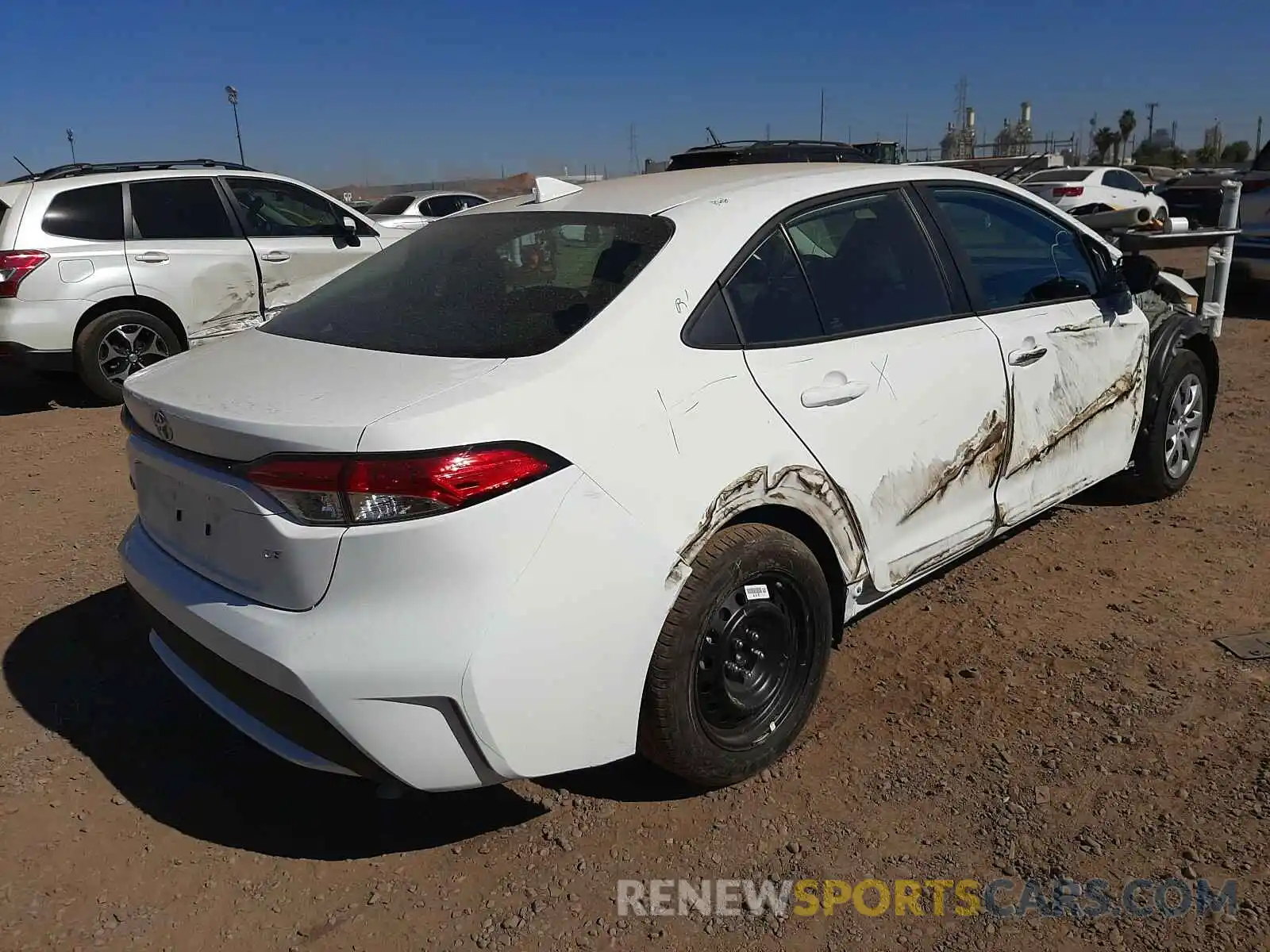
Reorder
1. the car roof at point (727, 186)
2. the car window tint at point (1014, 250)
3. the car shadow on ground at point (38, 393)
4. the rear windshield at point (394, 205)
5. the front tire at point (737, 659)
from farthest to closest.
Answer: the rear windshield at point (394, 205) → the car shadow on ground at point (38, 393) → the car window tint at point (1014, 250) → the car roof at point (727, 186) → the front tire at point (737, 659)

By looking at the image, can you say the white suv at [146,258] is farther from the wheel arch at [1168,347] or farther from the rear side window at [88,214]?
the wheel arch at [1168,347]

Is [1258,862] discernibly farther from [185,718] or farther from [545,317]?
[185,718]

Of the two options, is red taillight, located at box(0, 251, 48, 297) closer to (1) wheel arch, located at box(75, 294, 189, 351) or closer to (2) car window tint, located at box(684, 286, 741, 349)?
(1) wheel arch, located at box(75, 294, 189, 351)

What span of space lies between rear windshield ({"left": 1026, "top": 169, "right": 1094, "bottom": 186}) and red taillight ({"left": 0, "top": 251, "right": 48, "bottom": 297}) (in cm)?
1592

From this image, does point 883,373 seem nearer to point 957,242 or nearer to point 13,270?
point 957,242

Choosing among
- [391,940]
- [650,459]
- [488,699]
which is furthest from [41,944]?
[650,459]

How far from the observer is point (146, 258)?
7566 mm

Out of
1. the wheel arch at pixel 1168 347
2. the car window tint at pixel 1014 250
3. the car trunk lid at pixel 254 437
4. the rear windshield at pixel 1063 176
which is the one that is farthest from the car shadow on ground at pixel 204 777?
the rear windshield at pixel 1063 176

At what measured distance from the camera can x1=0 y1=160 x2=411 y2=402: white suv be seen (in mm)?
7219

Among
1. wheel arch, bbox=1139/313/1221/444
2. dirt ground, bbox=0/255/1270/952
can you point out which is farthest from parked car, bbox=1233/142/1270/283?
dirt ground, bbox=0/255/1270/952

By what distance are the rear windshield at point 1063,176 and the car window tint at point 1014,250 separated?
15.2 metres

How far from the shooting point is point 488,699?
2146 mm

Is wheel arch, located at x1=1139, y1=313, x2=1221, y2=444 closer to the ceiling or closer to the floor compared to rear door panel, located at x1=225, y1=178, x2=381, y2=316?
closer to the floor

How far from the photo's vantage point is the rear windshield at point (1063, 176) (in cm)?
1803
